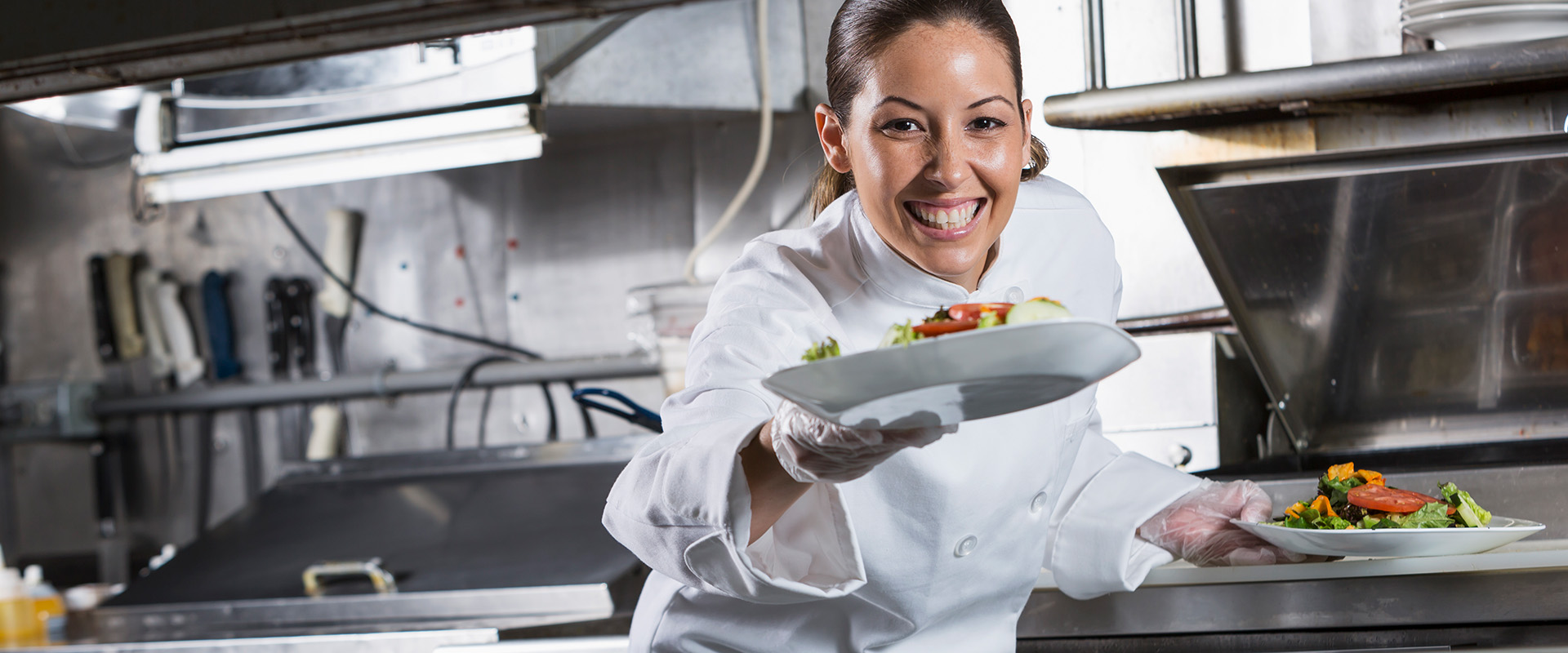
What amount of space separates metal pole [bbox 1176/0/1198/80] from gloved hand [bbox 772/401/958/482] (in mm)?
1011

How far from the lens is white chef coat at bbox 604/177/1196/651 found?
819 mm

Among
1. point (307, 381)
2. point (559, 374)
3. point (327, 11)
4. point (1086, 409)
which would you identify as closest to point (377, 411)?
point (307, 381)

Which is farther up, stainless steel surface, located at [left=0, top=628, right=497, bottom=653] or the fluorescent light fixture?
the fluorescent light fixture

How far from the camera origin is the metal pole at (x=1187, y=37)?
149 centimetres

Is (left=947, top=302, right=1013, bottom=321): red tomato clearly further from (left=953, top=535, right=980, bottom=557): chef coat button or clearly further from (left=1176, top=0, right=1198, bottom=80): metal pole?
(left=1176, top=0, right=1198, bottom=80): metal pole

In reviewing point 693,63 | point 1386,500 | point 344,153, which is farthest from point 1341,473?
point 344,153

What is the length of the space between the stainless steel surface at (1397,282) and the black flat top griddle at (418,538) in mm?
998

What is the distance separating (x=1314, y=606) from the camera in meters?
1.13

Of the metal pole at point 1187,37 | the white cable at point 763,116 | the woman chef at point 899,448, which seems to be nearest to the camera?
Result: the woman chef at point 899,448

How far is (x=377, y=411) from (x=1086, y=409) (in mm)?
2124

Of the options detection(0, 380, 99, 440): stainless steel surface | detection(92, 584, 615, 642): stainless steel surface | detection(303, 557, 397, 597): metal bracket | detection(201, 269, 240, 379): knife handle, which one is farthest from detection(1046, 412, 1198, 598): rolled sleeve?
detection(0, 380, 99, 440): stainless steel surface

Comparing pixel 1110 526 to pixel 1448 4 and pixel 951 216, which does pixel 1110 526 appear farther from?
pixel 1448 4

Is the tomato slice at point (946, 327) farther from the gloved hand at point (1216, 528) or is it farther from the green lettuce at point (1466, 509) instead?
the green lettuce at point (1466, 509)

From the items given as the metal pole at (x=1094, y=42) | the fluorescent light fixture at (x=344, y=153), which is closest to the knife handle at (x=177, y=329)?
the fluorescent light fixture at (x=344, y=153)
